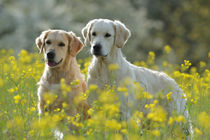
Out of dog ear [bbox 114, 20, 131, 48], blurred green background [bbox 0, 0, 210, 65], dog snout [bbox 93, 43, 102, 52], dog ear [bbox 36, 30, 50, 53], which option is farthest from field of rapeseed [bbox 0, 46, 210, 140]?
blurred green background [bbox 0, 0, 210, 65]

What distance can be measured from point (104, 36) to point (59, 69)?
2.77 ft

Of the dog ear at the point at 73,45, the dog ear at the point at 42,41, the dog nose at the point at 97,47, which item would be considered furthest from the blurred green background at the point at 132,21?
the dog nose at the point at 97,47

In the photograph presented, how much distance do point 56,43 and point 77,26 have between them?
10.8 meters

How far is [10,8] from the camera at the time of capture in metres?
16.2

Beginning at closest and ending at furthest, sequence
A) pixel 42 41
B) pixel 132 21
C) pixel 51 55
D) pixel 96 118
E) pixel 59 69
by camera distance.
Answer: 1. pixel 96 118
2. pixel 51 55
3. pixel 59 69
4. pixel 42 41
5. pixel 132 21

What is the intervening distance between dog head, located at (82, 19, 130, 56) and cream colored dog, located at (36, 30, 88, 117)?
0.33 meters

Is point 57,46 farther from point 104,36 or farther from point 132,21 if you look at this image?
point 132,21

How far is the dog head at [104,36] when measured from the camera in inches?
214

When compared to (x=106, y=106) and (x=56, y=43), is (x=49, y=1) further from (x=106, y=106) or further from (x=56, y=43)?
(x=106, y=106)

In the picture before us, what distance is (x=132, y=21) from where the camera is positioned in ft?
65.4

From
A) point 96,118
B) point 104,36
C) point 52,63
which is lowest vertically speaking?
point 96,118

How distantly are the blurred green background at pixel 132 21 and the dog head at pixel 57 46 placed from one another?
8.01 meters

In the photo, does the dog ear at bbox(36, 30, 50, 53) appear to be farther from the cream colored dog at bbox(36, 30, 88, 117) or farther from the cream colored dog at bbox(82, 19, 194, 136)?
the cream colored dog at bbox(82, 19, 194, 136)

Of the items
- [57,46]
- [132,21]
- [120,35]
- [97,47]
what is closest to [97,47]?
[97,47]
